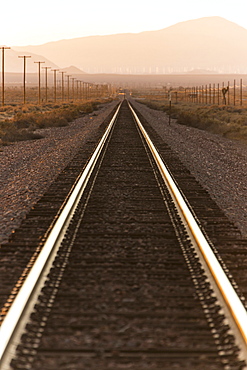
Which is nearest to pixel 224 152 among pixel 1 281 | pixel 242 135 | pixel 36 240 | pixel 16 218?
pixel 242 135

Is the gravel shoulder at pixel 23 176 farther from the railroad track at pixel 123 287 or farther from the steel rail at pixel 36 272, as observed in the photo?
the steel rail at pixel 36 272

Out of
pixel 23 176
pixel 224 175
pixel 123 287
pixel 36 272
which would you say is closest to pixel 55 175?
pixel 23 176

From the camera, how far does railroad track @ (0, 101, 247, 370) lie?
3672mm

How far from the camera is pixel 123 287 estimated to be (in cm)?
505

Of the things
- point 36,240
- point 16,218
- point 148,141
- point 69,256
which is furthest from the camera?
point 148,141

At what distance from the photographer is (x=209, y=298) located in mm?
4660

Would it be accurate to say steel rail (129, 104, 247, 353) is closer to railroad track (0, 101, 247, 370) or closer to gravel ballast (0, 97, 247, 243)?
railroad track (0, 101, 247, 370)

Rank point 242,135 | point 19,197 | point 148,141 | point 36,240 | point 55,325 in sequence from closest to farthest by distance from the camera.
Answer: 1. point 55,325
2. point 36,240
3. point 19,197
4. point 148,141
5. point 242,135

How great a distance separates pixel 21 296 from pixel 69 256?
57.3 inches

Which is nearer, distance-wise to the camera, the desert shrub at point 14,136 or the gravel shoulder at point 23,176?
the gravel shoulder at point 23,176

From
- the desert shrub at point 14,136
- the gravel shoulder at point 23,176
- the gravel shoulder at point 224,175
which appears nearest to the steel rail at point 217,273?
the gravel shoulder at point 224,175

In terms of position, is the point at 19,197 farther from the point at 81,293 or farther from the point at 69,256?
the point at 81,293

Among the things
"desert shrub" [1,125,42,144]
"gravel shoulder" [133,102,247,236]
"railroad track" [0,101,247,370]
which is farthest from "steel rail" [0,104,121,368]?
"desert shrub" [1,125,42,144]

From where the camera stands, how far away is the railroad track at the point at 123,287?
3672 mm
